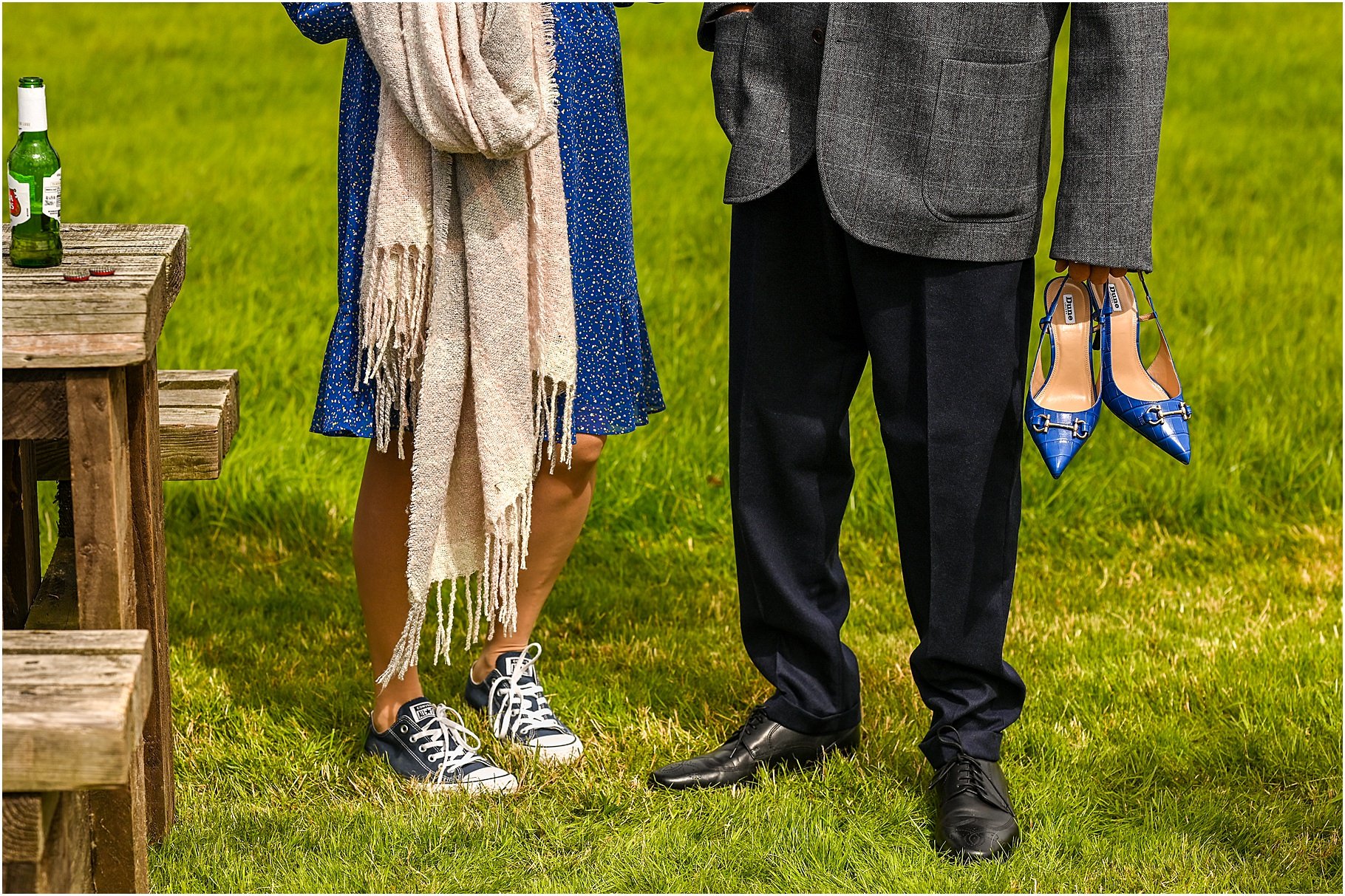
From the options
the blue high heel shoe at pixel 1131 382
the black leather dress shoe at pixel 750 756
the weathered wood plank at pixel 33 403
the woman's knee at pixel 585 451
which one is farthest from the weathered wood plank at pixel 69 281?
the blue high heel shoe at pixel 1131 382

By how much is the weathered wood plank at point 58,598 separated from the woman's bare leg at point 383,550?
1.71ft

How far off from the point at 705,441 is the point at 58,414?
106 inches

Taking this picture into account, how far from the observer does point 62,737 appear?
5.71 ft

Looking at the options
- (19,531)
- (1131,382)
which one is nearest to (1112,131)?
(1131,382)

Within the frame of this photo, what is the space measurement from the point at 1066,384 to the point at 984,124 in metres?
0.45

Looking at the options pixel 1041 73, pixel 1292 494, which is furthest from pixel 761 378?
pixel 1292 494

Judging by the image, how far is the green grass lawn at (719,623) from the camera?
103 inches

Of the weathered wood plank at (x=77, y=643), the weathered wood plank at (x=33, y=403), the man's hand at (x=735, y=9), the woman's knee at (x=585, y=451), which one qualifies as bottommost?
the weathered wood plank at (x=77, y=643)

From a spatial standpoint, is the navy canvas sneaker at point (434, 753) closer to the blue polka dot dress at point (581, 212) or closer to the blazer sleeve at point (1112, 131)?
the blue polka dot dress at point (581, 212)

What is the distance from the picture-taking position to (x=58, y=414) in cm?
205

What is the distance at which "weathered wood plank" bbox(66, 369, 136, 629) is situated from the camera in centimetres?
203

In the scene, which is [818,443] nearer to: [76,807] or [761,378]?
[761,378]

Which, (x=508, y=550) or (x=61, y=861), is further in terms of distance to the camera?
(x=508, y=550)

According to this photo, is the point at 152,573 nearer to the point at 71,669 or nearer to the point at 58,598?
the point at 58,598
